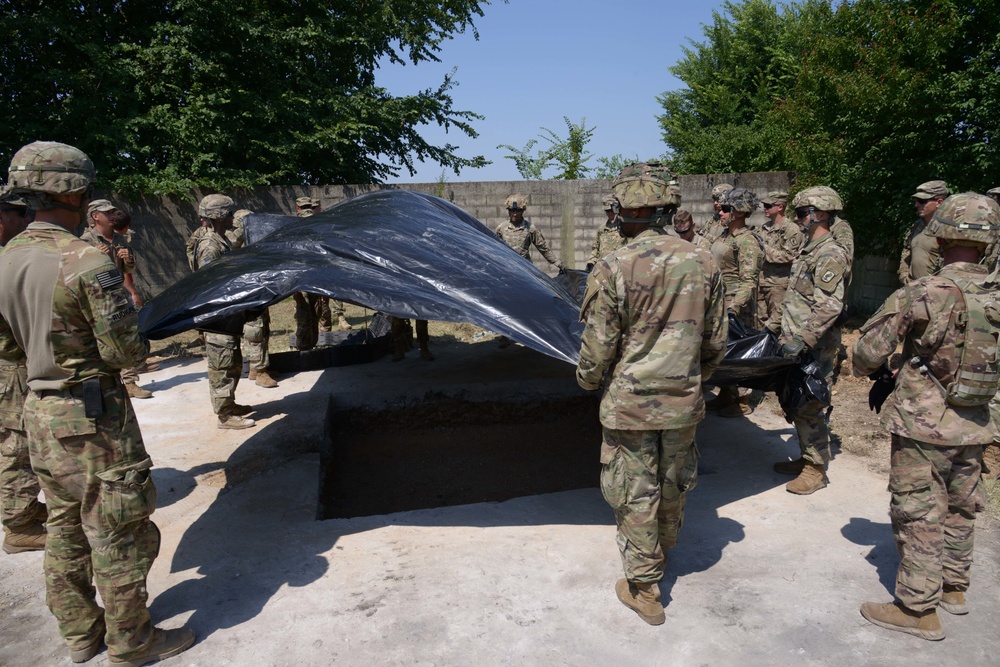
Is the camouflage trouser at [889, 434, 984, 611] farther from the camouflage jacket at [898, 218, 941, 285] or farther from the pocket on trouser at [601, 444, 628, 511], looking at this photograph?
the camouflage jacket at [898, 218, 941, 285]

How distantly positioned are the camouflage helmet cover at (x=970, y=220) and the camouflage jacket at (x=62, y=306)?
3096mm

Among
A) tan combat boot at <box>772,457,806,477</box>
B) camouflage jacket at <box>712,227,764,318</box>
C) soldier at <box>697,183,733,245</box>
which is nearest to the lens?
tan combat boot at <box>772,457,806,477</box>

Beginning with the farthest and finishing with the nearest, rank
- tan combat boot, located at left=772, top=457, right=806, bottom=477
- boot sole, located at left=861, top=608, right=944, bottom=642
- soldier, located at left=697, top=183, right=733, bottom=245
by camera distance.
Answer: soldier, located at left=697, top=183, right=733, bottom=245, tan combat boot, located at left=772, top=457, right=806, bottom=477, boot sole, located at left=861, top=608, right=944, bottom=642

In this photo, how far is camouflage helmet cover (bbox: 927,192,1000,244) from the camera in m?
2.46

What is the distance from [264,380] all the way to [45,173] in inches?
156

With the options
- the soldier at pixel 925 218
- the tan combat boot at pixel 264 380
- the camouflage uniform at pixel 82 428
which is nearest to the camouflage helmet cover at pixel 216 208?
the tan combat boot at pixel 264 380

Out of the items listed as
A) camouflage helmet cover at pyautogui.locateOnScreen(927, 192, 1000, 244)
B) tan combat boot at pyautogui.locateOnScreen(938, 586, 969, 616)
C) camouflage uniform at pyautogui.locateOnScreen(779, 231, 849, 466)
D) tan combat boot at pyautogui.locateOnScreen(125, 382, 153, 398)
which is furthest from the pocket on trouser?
tan combat boot at pyautogui.locateOnScreen(125, 382, 153, 398)

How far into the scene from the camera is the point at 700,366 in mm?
2816

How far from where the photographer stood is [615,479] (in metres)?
2.71

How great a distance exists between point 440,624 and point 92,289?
6.00ft

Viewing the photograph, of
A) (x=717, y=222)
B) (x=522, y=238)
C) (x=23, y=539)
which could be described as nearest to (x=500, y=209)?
(x=522, y=238)

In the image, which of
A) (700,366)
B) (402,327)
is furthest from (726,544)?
(402,327)

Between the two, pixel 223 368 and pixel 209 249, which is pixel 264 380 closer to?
pixel 223 368

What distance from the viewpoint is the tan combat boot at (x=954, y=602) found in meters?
2.71
